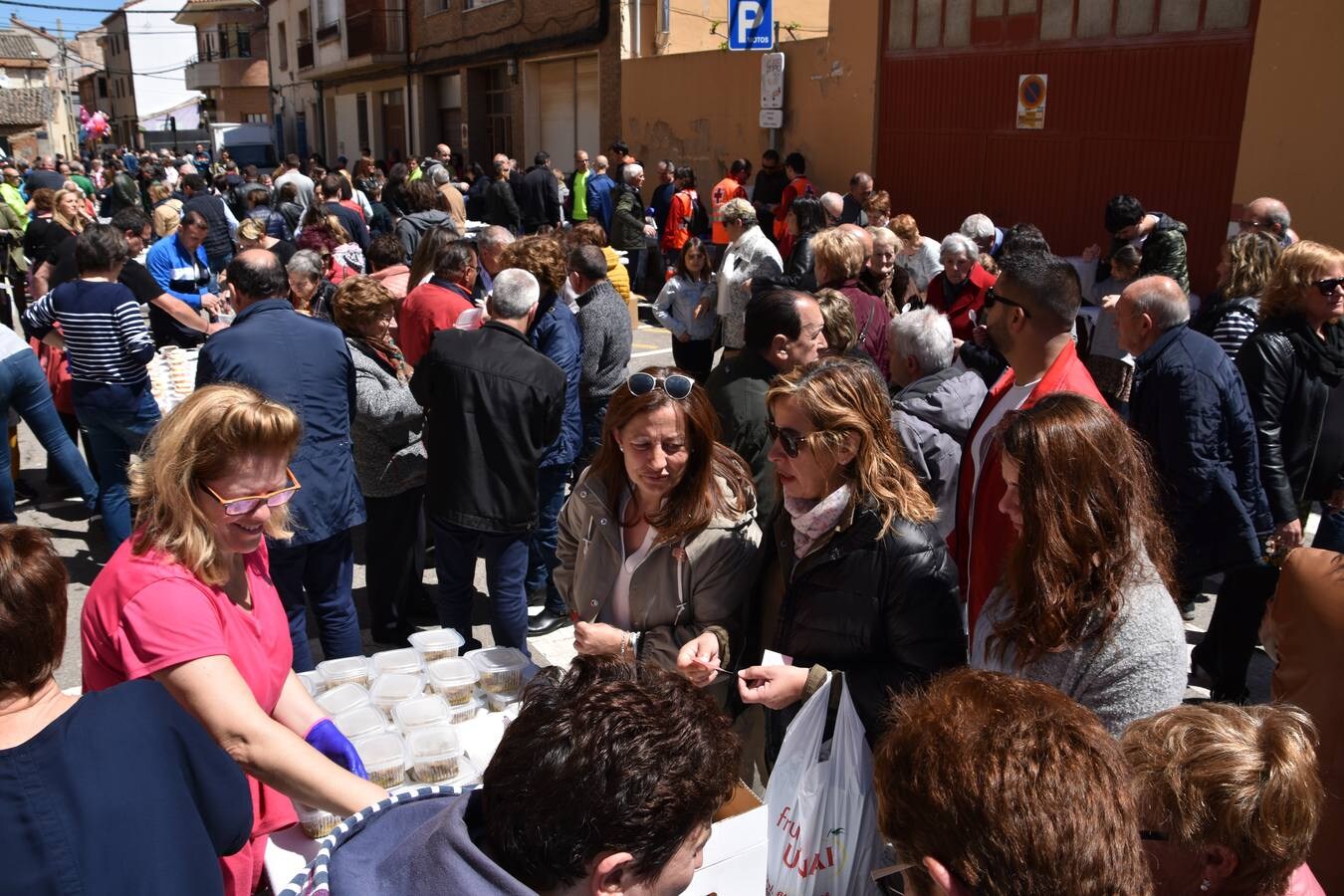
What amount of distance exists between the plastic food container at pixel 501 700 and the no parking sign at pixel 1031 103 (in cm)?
1034

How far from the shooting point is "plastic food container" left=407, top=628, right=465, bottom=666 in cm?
301

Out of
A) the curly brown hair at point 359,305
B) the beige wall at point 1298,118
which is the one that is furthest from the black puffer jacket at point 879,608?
the beige wall at point 1298,118

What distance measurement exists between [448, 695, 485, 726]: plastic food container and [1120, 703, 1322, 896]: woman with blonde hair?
1817 millimetres

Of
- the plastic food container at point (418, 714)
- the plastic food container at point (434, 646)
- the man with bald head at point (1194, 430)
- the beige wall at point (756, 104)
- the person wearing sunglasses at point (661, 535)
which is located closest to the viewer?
the plastic food container at point (418, 714)

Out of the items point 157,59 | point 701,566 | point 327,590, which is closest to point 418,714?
point 701,566

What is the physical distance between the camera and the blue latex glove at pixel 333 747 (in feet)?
7.82

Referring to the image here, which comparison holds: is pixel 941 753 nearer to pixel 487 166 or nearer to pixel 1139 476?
pixel 1139 476

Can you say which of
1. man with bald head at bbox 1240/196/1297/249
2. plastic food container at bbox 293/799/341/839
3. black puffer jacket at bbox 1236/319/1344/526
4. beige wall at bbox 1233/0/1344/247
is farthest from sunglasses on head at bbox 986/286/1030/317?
beige wall at bbox 1233/0/1344/247

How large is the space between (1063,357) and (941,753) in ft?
7.36

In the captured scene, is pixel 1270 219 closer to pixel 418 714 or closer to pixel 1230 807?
pixel 1230 807

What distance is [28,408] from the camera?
5.52 m

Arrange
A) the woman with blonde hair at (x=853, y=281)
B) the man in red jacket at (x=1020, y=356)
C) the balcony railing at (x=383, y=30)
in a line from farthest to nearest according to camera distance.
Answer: the balcony railing at (x=383, y=30)
the woman with blonde hair at (x=853, y=281)
the man in red jacket at (x=1020, y=356)

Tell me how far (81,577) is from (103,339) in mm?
1437

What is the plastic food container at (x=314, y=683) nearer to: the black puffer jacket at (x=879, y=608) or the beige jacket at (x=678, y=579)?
the beige jacket at (x=678, y=579)
